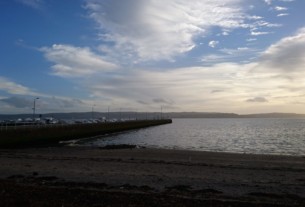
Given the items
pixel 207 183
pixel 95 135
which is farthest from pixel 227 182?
pixel 95 135

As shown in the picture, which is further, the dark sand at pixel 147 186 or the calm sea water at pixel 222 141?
the calm sea water at pixel 222 141

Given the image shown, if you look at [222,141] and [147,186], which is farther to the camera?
[222,141]

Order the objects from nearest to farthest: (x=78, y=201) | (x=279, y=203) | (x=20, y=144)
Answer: (x=78, y=201) < (x=279, y=203) < (x=20, y=144)

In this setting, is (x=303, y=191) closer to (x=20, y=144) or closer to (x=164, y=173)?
(x=164, y=173)

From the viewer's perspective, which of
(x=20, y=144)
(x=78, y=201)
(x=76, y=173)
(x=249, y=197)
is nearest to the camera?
(x=78, y=201)

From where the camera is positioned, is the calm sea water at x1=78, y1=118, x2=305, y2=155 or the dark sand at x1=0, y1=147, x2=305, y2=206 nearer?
the dark sand at x1=0, y1=147, x2=305, y2=206

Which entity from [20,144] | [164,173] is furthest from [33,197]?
[20,144]

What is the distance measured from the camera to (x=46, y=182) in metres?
14.7

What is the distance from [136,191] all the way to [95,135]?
57.1 m

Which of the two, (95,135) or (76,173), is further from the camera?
(95,135)

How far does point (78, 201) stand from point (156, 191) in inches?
135

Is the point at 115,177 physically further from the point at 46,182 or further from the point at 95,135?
the point at 95,135

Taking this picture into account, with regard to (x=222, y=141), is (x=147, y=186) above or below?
above

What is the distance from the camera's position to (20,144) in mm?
39625
